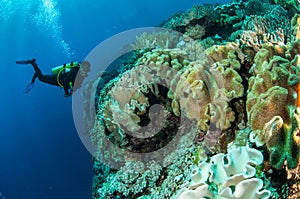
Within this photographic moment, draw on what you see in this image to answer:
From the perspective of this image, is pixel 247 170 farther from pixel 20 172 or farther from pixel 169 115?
pixel 20 172

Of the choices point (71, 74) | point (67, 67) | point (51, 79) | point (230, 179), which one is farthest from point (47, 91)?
point (230, 179)

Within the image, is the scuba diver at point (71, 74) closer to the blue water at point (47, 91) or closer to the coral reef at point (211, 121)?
the coral reef at point (211, 121)

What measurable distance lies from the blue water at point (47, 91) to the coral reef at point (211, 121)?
1087 inches

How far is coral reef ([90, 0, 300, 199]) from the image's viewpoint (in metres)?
2.14

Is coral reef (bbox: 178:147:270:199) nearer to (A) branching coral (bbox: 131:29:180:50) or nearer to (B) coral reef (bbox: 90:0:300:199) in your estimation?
(B) coral reef (bbox: 90:0:300:199)

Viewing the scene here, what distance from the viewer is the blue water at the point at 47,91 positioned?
37.3 metres

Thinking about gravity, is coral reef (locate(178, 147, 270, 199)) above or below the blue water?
below

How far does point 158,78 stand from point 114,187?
1.85 meters

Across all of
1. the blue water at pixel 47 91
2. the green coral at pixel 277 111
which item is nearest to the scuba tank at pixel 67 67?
the green coral at pixel 277 111

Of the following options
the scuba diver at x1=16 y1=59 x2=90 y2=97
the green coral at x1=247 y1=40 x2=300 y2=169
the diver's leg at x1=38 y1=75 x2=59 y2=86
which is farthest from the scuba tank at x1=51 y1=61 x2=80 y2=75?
the green coral at x1=247 y1=40 x2=300 y2=169

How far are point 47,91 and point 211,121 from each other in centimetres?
6057

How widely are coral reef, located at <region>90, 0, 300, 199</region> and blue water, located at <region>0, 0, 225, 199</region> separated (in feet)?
90.6

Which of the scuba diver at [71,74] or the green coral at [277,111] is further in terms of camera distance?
the scuba diver at [71,74]

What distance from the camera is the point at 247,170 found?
1.86 metres
